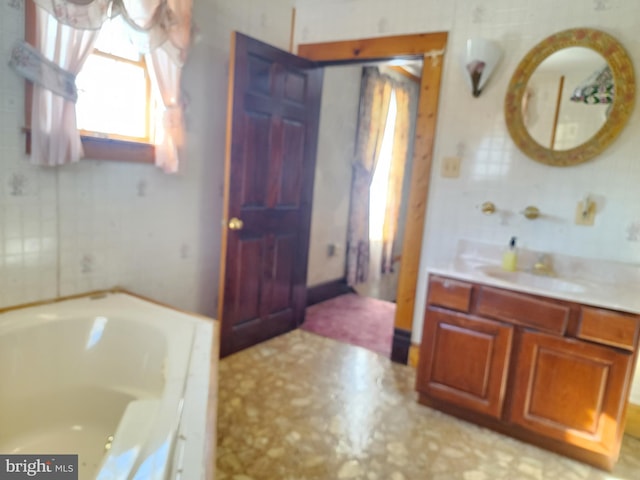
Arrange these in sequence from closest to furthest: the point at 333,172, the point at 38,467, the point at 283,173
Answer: the point at 38,467, the point at 283,173, the point at 333,172

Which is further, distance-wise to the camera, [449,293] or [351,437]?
[449,293]

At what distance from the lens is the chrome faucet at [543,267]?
2.20 m

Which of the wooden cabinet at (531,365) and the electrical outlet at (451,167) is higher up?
the electrical outlet at (451,167)

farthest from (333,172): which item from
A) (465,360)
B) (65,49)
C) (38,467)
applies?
(38,467)

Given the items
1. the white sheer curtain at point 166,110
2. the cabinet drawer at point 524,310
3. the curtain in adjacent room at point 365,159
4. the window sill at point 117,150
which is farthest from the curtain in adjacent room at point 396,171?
the window sill at point 117,150

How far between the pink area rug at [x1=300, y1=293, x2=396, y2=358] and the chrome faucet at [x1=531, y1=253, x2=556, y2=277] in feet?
3.69

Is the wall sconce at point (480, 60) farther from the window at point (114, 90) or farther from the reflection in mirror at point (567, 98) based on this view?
the window at point (114, 90)

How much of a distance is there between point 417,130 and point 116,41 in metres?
1.70

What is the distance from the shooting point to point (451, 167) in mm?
2498

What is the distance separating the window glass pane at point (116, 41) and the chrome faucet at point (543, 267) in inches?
89.1

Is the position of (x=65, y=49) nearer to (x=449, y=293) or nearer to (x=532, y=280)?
(x=449, y=293)

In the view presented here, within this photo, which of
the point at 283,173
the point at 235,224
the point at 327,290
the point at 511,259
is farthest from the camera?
the point at 327,290

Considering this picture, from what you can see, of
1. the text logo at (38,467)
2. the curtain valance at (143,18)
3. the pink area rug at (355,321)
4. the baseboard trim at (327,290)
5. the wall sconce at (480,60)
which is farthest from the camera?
the baseboard trim at (327,290)

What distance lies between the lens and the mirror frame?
6.61ft
